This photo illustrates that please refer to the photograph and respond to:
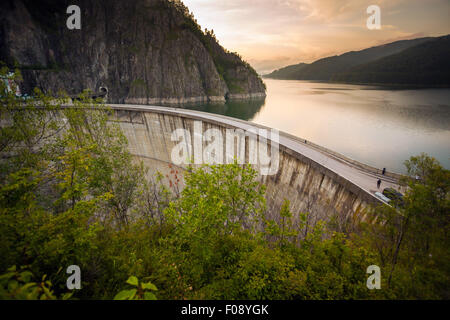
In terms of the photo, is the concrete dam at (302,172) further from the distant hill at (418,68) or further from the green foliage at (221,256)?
the distant hill at (418,68)

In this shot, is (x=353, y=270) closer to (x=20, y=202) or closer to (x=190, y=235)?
(x=190, y=235)

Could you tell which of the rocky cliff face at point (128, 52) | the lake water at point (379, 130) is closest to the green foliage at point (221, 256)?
the lake water at point (379, 130)

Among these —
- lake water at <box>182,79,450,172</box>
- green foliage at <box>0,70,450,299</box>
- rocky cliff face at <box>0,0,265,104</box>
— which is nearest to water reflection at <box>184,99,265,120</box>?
lake water at <box>182,79,450,172</box>

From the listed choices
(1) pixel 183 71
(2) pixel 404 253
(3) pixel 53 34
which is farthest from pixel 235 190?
(3) pixel 53 34

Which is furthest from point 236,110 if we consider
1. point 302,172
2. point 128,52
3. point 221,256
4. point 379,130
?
point 221,256

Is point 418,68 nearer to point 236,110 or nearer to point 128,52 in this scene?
point 236,110

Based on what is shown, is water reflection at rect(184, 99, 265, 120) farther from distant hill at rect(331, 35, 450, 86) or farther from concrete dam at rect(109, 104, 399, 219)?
distant hill at rect(331, 35, 450, 86)
